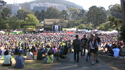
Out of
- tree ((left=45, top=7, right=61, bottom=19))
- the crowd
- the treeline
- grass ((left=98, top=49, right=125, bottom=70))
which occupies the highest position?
tree ((left=45, top=7, right=61, bottom=19))

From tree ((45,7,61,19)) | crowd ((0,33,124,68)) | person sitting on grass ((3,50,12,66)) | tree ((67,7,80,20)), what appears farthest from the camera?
tree ((67,7,80,20))

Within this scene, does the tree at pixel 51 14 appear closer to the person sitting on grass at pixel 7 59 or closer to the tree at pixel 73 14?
the tree at pixel 73 14

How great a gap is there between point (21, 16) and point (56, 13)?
25.6 m

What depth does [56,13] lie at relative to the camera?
111062 millimetres

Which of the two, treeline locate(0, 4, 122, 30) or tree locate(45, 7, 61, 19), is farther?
tree locate(45, 7, 61, 19)

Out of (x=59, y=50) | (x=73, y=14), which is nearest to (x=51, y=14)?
(x=73, y=14)

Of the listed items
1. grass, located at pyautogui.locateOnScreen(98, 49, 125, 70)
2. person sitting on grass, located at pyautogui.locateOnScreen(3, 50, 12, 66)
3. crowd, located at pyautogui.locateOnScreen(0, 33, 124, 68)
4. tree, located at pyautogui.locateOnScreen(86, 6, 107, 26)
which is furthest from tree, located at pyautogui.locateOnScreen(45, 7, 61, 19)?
person sitting on grass, located at pyautogui.locateOnScreen(3, 50, 12, 66)

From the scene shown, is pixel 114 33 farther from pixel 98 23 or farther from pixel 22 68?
pixel 22 68

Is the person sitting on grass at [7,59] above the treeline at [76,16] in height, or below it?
below

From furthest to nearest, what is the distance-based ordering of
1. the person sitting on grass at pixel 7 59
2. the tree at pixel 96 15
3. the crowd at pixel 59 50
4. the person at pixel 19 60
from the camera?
the tree at pixel 96 15, the crowd at pixel 59 50, the person sitting on grass at pixel 7 59, the person at pixel 19 60

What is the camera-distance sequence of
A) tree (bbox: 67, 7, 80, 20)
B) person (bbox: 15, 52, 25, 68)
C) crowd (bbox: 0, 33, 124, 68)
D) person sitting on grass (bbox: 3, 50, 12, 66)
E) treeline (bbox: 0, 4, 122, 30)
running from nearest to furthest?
person (bbox: 15, 52, 25, 68) → person sitting on grass (bbox: 3, 50, 12, 66) → crowd (bbox: 0, 33, 124, 68) → treeline (bbox: 0, 4, 122, 30) → tree (bbox: 67, 7, 80, 20)

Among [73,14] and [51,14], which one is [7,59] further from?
[73,14]

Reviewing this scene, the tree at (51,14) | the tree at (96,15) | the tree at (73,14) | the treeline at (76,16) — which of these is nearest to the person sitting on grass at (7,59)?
the treeline at (76,16)

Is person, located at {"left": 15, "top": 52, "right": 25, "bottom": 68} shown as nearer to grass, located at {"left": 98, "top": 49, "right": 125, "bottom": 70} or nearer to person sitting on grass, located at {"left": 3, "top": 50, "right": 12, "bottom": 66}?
person sitting on grass, located at {"left": 3, "top": 50, "right": 12, "bottom": 66}
